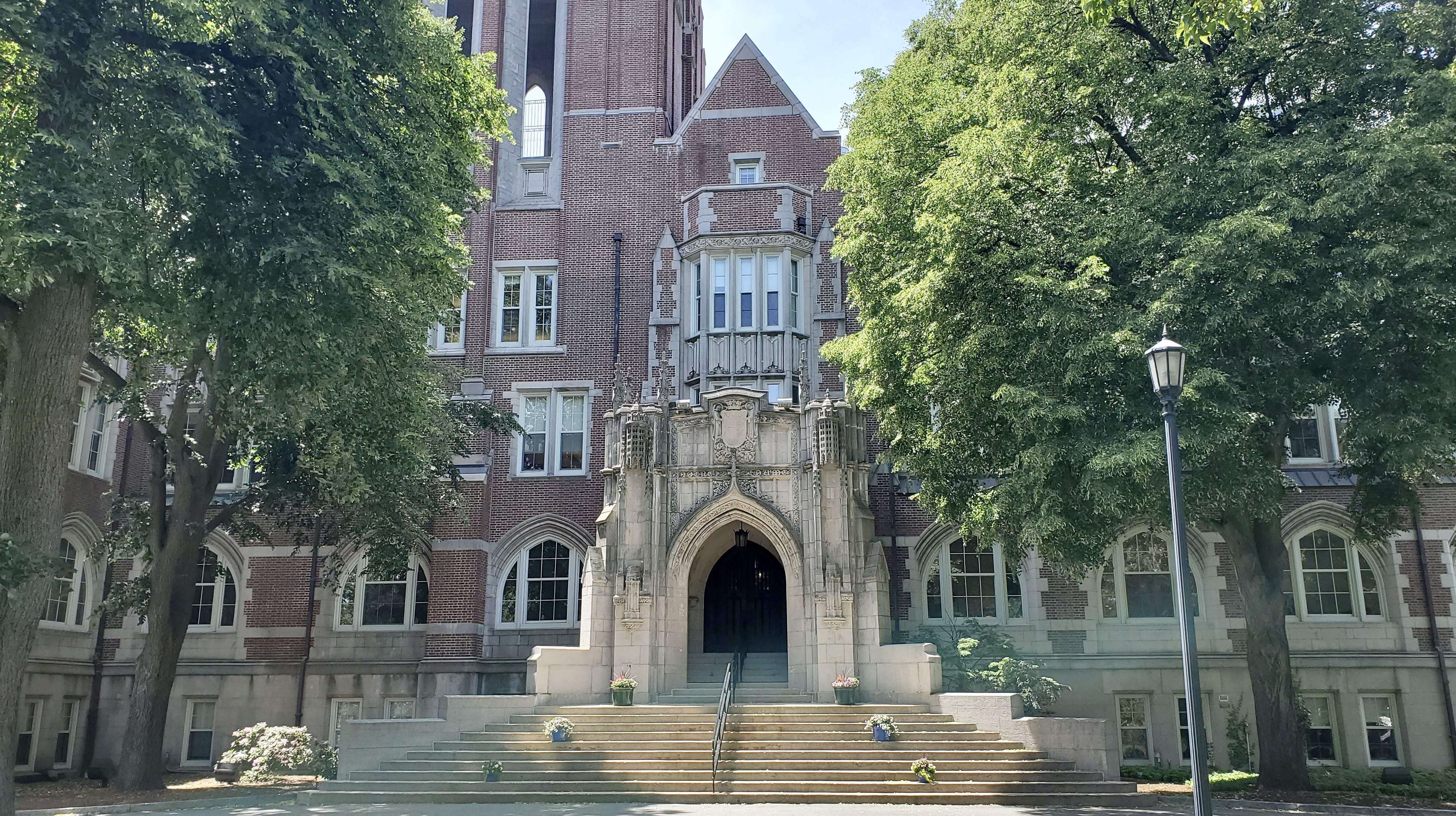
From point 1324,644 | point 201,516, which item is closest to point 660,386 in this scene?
point 201,516

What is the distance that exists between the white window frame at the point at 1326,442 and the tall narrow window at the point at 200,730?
2678 cm

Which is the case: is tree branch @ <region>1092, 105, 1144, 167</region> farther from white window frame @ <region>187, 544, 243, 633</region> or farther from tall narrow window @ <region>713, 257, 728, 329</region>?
white window frame @ <region>187, 544, 243, 633</region>

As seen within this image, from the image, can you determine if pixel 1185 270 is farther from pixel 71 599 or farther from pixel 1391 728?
pixel 71 599

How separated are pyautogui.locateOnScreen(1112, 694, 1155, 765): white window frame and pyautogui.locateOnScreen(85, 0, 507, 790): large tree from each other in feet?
53.5

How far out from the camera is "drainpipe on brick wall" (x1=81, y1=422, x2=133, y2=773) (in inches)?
1013

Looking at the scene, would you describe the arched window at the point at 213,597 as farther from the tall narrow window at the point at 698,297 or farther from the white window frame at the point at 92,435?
the tall narrow window at the point at 698,297

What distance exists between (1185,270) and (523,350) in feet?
56.4

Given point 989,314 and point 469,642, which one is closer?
point 989,314

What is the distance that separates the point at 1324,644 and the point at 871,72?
16479 mm

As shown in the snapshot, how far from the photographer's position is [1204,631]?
80.5ft

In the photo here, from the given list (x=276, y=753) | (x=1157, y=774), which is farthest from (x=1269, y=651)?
(x=276, y=753)

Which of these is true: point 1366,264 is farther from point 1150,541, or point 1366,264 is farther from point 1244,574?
point 1150,541

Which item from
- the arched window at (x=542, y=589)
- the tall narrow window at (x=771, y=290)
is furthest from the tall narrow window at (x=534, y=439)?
the tall narrow window at (x=771, y=290)

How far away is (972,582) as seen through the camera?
84.1ft
